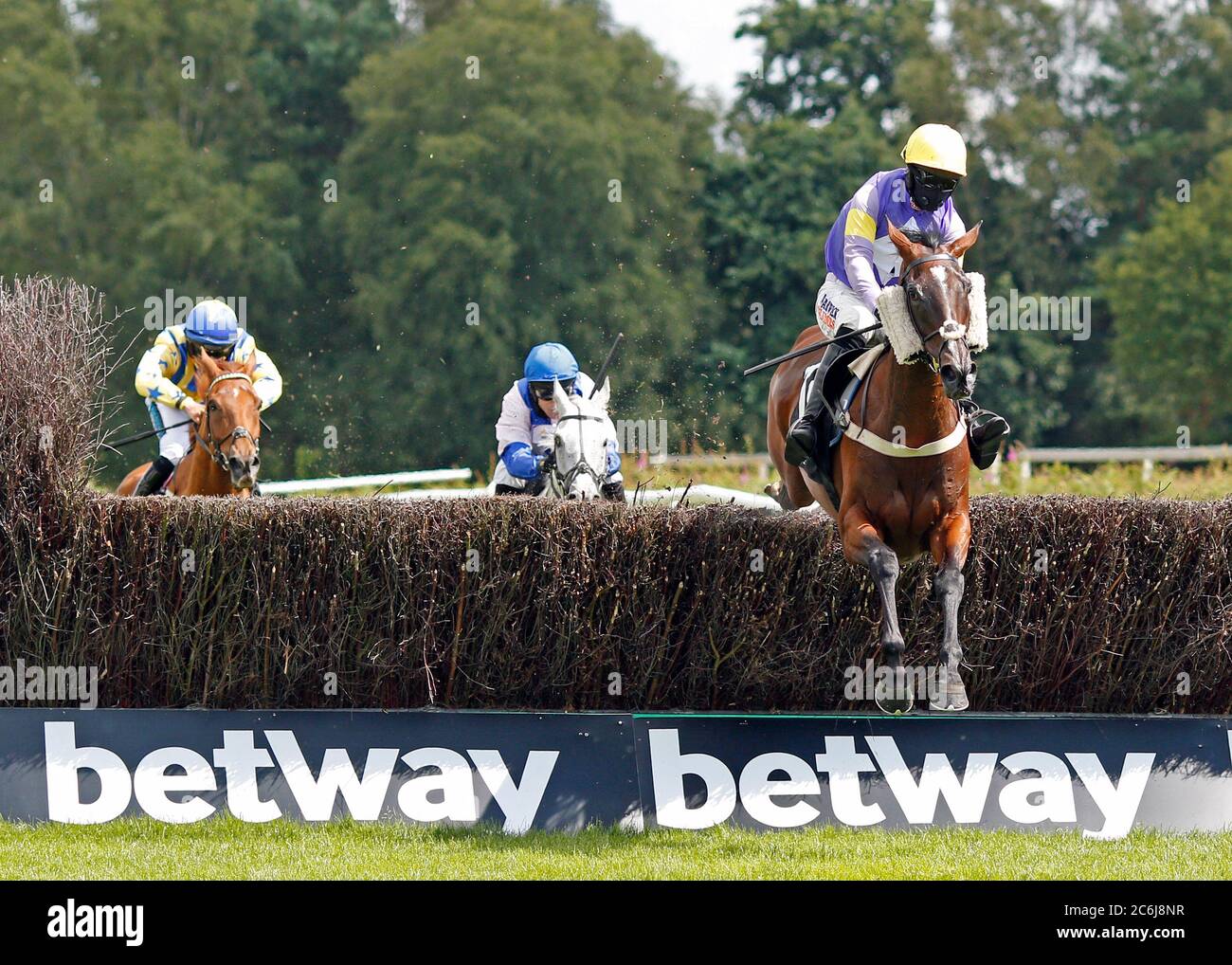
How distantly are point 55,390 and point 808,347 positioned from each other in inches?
143

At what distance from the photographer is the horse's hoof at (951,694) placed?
7078 millimetres

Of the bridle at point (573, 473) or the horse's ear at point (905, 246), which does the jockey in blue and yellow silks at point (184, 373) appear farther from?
the horse's ear at point (905, 246)

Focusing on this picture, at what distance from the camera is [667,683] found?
26.4ft

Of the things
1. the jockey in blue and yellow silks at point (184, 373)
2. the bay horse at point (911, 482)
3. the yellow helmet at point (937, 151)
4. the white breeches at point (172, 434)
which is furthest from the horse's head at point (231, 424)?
the yellow helmet at point (937, 151)

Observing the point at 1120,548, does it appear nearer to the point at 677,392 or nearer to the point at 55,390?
the point at 55,390

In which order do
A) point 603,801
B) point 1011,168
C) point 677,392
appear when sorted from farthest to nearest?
point 1011,168 < point 677,392 < point 603,801

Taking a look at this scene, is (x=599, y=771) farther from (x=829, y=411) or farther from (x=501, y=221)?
(x=501, y=221)

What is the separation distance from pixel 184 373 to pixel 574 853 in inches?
211

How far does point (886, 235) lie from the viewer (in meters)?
8.11

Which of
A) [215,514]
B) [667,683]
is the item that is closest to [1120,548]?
[667,683]

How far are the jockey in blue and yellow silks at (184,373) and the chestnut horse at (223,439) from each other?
0.53 ft

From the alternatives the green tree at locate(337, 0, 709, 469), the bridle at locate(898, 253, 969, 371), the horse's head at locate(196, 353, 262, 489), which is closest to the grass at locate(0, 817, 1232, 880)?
the bridle at locate(898, 253, 969, 371)

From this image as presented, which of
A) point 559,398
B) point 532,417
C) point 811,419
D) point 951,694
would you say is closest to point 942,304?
point 811,419

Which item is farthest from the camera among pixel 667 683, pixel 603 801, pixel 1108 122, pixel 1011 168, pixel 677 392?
pixel 1108 122
